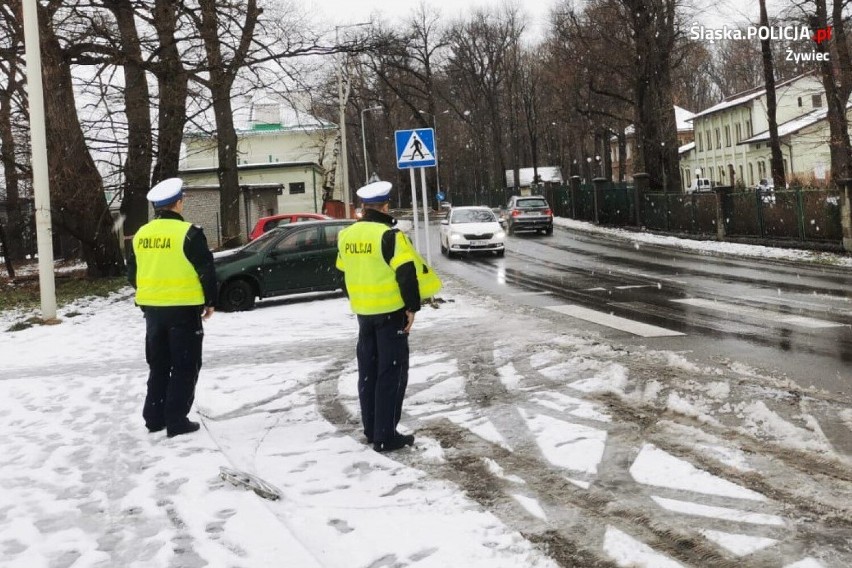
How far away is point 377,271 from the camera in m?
5.75

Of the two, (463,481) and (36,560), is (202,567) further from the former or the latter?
(463,481)

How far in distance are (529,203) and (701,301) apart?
78.3ft

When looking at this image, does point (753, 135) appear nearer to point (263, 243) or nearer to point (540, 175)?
point (540, 175)

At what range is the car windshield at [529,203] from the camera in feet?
121

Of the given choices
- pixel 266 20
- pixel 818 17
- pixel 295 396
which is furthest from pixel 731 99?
pixel 295 396

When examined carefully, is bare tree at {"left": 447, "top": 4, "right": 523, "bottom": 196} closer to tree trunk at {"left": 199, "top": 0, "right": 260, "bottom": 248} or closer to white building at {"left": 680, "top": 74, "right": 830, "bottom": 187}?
white building at {"left": 680, "top": 74, "right": 830, "bottom": 187}

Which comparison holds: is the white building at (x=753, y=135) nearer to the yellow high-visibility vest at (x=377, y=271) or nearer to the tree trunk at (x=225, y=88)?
the tree trunk at (x=225, y=88)

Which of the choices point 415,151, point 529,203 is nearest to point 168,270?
point 415,151

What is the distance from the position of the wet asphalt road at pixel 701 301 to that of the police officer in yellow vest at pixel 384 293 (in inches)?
145

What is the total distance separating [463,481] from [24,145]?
718 inches

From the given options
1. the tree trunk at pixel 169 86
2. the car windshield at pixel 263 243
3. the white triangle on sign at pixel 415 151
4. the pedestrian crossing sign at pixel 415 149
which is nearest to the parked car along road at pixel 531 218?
the tree trunk at pixel 169 86

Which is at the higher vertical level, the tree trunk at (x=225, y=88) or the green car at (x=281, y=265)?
the tree trunk at (x=225, y=88)

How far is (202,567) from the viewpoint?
3863 millimetres

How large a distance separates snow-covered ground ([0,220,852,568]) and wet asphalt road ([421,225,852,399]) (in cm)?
79
